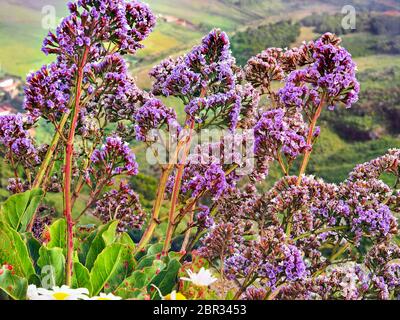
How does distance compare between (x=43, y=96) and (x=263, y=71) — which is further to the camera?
(x=263, y=71)

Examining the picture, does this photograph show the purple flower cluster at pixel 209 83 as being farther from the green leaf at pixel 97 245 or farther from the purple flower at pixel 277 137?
the green leaf at pixel 97 245

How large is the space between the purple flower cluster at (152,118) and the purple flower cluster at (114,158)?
0.32 ft

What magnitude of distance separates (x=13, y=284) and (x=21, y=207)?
56 cm

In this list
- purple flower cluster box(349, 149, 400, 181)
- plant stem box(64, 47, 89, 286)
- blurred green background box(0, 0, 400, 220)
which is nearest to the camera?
plant stem box(64, 47, 89, 286)

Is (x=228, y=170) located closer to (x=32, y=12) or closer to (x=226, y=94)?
(x=226, y=94)

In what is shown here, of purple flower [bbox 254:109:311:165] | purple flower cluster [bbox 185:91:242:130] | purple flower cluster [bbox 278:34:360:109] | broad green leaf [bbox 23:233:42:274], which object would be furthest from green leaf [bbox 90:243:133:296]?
purple flower cluster [bbox 278:34:360:109]

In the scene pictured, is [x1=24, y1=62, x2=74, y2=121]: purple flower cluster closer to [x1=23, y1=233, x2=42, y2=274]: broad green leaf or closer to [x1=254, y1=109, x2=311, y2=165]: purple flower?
[x1=23, y1=233, x2=42, y2=274]: broad green leaf

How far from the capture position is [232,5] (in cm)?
2011

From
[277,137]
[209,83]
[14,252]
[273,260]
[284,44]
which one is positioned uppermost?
[284,44]

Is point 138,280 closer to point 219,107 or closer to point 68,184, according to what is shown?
point 68,184

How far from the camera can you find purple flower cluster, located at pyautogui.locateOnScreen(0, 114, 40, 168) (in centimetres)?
288

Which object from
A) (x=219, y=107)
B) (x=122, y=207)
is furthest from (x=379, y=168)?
(x=122, y=207)

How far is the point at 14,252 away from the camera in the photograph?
242 centimetres
